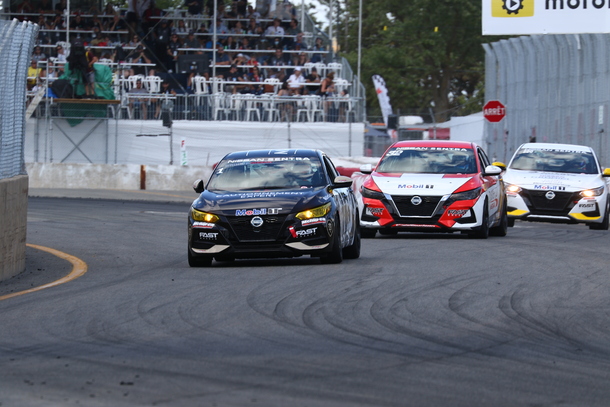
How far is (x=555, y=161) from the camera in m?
22.8

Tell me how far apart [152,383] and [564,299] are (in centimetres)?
517

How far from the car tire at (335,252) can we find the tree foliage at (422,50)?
213ft

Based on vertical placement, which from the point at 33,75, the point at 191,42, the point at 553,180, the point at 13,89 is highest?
the point at 191,42

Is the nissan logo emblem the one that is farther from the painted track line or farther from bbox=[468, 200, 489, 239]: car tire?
bbox=[468, 200, 489, 239]: car tire

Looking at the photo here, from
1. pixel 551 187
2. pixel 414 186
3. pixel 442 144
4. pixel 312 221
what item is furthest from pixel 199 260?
pixel 551 187

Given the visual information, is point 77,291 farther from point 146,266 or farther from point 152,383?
point 152,383

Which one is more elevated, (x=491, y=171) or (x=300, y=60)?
(x=300, y=60)

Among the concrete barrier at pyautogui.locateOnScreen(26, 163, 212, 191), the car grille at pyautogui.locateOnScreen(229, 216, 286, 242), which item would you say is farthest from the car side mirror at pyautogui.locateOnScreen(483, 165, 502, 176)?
the concrete barrier at pyautogui.locateOnScreen(26, 163, 212, 191)

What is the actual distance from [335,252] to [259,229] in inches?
38.5

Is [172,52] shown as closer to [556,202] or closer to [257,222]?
[556,202]

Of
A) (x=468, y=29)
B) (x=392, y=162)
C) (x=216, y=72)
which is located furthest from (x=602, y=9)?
(x=468, y=29)

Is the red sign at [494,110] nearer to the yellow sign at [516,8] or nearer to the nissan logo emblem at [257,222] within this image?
the yellow sign at [516,8]

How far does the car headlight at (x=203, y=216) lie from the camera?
13.5m

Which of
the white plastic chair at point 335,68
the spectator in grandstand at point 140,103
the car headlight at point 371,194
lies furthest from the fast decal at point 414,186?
the white plastic chair at point 335,68
